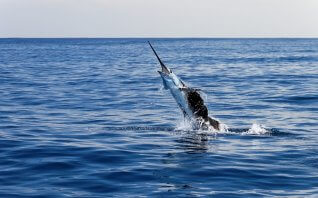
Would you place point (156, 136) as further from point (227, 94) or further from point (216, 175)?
point (227, 94)

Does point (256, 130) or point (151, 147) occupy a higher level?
point (256, 130)

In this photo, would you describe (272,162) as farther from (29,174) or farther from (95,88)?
(95,88)

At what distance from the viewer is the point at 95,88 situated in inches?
1377

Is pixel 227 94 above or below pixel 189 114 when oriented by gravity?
above

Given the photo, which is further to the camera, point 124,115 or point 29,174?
point 124,115

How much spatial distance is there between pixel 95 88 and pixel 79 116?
42.7 ft

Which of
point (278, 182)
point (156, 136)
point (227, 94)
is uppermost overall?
point (227, 94)

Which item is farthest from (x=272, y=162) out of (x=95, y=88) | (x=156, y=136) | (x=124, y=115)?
(x=95, y=88)

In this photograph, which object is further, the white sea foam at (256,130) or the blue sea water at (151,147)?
the white sea foam at (256,130)

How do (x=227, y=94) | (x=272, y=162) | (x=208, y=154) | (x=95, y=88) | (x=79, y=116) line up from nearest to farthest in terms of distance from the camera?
(x=272, y=162) → (x=208, y=154) → (x=79, y=116) → (x=227, y=94) → (x=95, y=88)

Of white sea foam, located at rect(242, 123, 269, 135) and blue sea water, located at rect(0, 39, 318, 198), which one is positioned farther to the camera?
white sea foam, located at rect(242, 123, 269, 135)

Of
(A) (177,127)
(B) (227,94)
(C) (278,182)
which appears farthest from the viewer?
(B) (227,94)

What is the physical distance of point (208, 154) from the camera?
14.6 m

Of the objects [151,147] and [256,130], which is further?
[256,130]
